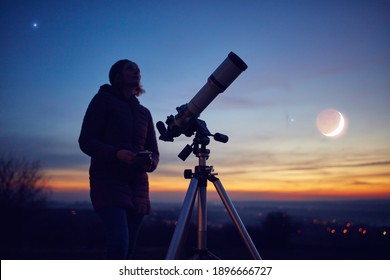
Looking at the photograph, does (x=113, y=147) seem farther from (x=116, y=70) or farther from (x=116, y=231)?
(x=116, y=70)

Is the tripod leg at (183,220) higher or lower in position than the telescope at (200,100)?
lower

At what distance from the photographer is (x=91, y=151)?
2.10 m

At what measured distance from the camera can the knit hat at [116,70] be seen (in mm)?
2436

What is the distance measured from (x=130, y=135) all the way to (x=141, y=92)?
536 mm

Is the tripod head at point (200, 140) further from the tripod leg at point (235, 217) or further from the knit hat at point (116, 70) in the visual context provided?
the knit hat at point (116, 70)

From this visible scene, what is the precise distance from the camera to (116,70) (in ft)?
8.07

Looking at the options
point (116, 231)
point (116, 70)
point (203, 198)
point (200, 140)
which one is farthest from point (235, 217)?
point (116, 70)

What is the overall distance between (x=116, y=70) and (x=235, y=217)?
4.30 feet

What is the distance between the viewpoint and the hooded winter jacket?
2.09 m

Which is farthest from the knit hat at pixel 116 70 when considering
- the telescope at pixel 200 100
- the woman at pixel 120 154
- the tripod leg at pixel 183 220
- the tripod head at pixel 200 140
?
the tripod leg at pixel 183 220

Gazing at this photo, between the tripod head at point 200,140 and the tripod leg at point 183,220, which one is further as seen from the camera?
the tripod head at point 200,140

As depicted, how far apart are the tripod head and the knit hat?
645 mm

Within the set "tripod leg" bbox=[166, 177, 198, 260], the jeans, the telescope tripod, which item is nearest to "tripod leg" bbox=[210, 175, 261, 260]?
the telescope tripod
